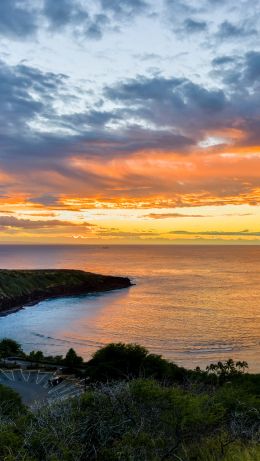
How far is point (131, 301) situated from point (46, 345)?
47.1 m

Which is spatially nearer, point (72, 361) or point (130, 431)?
point (130, 431)

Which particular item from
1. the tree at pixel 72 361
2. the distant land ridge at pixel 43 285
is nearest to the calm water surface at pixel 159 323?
the distant land ridge at pixel 43 285

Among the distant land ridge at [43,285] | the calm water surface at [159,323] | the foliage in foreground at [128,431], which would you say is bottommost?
the calm water surface at [159,323]

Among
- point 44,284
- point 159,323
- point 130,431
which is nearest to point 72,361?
point 159,323

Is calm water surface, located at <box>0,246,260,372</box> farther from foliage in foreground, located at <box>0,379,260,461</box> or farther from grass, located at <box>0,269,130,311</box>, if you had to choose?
foliage in foreground, located at <box>0,379,260,461</box>

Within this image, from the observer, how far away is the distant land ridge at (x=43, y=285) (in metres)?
118

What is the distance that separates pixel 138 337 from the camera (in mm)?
71438

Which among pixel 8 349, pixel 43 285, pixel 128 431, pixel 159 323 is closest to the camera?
Result: pixel 128 431

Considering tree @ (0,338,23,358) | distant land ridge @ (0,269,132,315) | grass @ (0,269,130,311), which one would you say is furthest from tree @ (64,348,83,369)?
grass @ (0,269,130,311)

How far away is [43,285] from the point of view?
5438 inches

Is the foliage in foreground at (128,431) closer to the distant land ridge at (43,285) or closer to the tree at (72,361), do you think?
the tree at (72,361)

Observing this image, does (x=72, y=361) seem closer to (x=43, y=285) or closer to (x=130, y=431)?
(x=130, y=431)

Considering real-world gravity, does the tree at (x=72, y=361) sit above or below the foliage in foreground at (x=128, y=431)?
below

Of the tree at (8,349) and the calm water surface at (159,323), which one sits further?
the calm water surface at (159,323)
